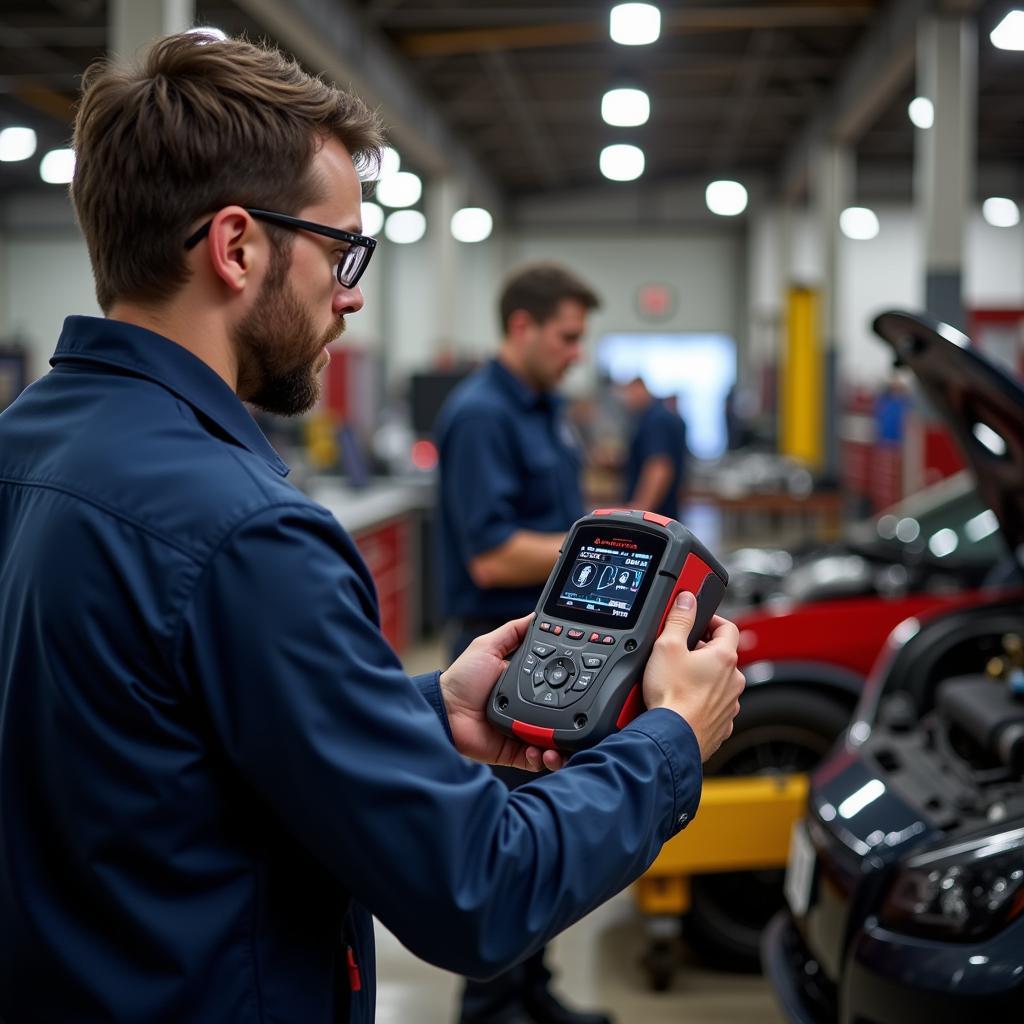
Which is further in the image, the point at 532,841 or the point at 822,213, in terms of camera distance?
the point at 822,213

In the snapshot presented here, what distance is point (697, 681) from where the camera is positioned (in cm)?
121

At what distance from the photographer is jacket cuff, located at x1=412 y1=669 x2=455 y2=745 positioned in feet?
4.56

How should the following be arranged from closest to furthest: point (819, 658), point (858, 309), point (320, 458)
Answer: point (819, 658)
point (320, 458)
point (858, 309)

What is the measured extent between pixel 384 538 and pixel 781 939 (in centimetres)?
449

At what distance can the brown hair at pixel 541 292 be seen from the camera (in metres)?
3.20

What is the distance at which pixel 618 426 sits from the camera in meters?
14.3

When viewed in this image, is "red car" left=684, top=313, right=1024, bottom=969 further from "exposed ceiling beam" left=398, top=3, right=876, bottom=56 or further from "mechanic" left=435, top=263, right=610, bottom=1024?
"exposed ceiling beam" left=398, top=3, right=876, bottom=56

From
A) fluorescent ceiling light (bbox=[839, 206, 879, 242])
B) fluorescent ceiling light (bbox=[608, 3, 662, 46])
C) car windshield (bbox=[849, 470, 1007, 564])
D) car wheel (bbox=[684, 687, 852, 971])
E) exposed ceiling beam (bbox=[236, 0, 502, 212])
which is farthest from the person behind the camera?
fluorescent ceiling light (bbox=[839, 206, 879, 242])

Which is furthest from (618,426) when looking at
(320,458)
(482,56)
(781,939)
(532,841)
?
(532,841)

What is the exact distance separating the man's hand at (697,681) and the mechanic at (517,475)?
64.0 inches

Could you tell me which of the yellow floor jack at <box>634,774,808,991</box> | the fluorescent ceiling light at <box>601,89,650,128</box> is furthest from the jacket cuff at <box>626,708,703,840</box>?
the fluorescent ceiling light at <box>601,89,650,128</box>

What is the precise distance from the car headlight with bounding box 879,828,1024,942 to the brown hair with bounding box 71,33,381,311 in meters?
1.59

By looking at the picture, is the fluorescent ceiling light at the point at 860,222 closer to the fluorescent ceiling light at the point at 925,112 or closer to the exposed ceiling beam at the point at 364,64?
the exposed ceiling beam at the point at 364,64

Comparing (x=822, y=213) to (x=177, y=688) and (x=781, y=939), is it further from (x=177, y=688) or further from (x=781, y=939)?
(x=177, y=688)
